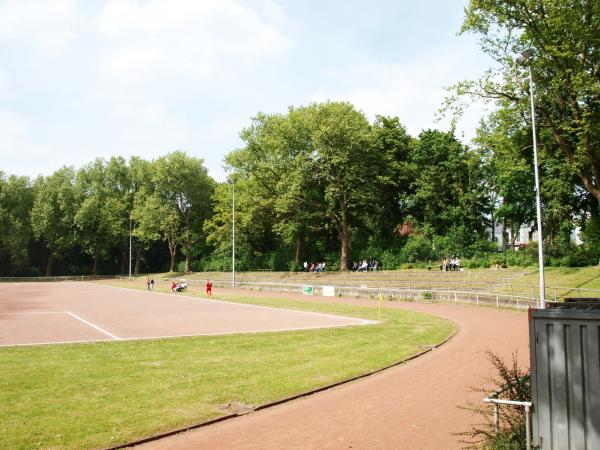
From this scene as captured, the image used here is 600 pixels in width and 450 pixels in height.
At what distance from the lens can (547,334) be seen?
5.09 metres

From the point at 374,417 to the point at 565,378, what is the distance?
430 centimetres

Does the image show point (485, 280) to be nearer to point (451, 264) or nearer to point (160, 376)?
point (451, 264)

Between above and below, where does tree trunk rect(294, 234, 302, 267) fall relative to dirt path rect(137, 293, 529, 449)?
above

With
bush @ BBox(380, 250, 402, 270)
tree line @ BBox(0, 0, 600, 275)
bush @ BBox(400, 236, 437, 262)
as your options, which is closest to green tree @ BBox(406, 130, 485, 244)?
tree line @ BBox(0, 0, 600, 275)

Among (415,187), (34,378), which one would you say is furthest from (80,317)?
(415,187)

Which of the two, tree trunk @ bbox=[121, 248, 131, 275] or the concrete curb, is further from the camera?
tree trunk @ bbox=[121, 248, 131, 275]

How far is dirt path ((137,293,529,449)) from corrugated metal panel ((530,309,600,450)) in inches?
93.9

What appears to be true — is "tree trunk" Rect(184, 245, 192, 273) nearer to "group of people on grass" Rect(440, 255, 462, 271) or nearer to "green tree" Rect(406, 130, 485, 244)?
"green tree" Rect(406, 130, 485, 244)

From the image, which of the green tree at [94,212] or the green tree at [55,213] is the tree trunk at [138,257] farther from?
the green tree at [55,213]

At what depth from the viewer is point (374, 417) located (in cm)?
863

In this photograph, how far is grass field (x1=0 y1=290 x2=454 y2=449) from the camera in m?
8.19

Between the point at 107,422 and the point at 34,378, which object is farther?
the point at 34,378

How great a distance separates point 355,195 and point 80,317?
32.7 metres

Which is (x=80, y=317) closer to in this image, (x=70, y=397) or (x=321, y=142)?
(x=70, y=397)
